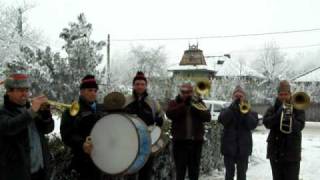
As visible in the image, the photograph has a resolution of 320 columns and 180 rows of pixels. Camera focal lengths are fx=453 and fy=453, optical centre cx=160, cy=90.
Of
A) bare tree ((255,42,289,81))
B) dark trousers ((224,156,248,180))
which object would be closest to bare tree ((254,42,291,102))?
bare tree ((255,42,289,81))

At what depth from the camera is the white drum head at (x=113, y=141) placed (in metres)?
4.54

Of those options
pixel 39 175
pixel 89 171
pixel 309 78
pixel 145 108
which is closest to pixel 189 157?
pixel 145 108

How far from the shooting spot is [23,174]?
3.99m

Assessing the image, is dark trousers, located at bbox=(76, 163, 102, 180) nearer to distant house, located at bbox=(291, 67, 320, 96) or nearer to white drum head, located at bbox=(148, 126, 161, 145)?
white drum head, located at bbox=(148, 126, 161, 145)

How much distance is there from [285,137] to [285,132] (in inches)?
4.9

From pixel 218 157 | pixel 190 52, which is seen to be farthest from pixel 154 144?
pixel 190 52

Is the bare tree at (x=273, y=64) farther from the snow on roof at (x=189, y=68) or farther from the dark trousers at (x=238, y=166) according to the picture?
the dark trousers at (x=238, y=166)

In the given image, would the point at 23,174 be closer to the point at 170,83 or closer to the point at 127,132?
the point at 127,132

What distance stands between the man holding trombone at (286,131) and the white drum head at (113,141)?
7.72 feet

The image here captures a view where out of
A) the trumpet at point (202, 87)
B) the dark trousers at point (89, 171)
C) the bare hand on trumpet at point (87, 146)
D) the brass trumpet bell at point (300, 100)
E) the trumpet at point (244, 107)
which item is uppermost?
the trumpet at point (202, 87)

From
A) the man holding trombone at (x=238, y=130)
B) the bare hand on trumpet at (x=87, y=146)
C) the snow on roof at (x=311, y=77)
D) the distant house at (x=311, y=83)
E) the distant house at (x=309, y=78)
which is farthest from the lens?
the snow on roof at (x=311, y=77)

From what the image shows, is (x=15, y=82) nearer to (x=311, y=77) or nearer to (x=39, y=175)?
(x=39, y=175)

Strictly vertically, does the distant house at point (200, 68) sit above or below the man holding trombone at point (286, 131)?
above

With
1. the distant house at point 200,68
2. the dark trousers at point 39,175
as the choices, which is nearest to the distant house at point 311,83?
the distant house at point 200,68
